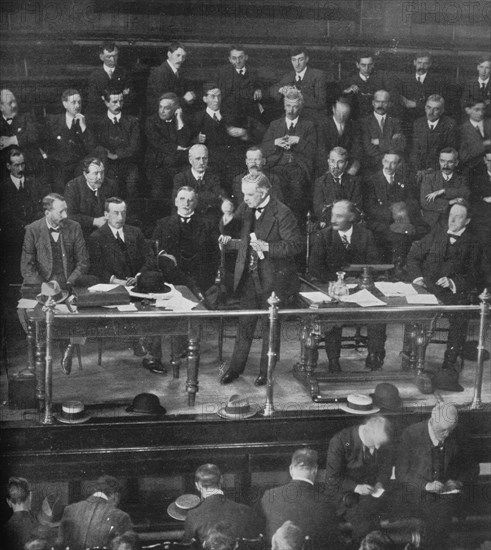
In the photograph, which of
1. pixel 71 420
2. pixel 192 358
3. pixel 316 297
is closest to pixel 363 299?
pixel 316 297

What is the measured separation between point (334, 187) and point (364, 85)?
2.96 ft

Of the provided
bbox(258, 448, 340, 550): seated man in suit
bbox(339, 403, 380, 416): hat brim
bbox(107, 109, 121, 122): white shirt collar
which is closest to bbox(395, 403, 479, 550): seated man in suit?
bbox(339, 403, 380, 416): hat brim

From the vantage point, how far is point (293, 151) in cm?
757

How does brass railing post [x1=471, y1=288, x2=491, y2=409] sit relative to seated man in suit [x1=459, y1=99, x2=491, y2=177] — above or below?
below

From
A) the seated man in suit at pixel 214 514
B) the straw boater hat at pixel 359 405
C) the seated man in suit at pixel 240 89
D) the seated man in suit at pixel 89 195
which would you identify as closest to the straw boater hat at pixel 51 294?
the seated man in suit at pixel 89 195

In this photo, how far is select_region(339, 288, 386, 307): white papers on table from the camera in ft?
22.7

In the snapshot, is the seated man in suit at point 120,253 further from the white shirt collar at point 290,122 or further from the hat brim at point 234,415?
the white shirt collar at point 290,122

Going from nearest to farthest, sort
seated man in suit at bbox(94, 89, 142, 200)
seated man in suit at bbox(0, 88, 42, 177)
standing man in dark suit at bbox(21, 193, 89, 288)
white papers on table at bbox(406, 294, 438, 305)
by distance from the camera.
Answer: seated man in suit at bbox(0, 88, 42, 177)
standing man in dark suit at bbox(21, 193, 89, 288)
white papers on table at bbox(406, 294, 438, 305)
seated man in suit at bbox(94, 89, 142, 200)

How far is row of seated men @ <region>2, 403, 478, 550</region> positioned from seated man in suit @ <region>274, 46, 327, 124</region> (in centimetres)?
271

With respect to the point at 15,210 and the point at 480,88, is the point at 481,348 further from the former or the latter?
the point at 15,210

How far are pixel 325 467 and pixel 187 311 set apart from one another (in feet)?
5.19

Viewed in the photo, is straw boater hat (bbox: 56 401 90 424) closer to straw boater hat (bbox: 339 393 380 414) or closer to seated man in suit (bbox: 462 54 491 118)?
straw boater hat (bbox: 339 393 380 414)

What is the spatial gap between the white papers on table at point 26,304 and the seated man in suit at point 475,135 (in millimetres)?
3702

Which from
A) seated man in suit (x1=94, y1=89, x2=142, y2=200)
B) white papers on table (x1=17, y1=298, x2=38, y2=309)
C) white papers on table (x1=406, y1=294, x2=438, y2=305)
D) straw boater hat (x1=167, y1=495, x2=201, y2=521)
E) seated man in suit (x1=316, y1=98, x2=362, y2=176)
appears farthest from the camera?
seated man in suit (x1=316, y1=98, x2=362, y2=176)
